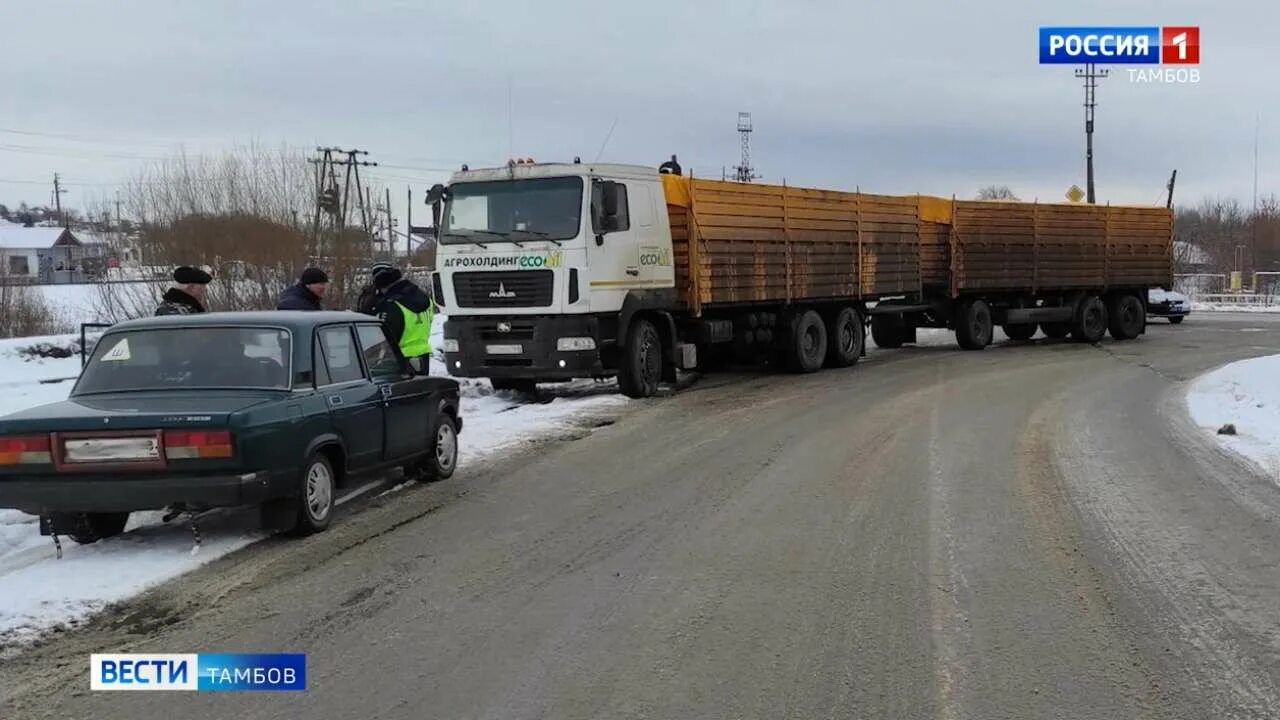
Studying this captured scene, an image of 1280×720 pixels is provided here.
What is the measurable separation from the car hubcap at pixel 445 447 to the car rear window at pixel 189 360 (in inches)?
83.2

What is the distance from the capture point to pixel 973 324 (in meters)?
22.7

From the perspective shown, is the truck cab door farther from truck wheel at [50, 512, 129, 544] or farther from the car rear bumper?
the car rear bumper

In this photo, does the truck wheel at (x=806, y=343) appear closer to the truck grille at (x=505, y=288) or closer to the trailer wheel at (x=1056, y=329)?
the truck grille at (x=505, y=288)

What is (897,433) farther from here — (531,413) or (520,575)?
(520,575)

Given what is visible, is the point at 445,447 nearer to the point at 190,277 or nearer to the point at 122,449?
the point at 190,277

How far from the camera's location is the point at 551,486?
8.36 metres

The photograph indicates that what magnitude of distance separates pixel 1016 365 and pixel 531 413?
1034 cm

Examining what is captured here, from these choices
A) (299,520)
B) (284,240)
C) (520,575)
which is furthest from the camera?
(284,240)

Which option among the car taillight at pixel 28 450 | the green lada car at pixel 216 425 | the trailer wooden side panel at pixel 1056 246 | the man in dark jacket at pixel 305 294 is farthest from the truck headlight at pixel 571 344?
the trailer wooden side panel at pixel 1056 246

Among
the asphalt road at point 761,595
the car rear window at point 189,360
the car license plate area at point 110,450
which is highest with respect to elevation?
the car rear window at point 189,360

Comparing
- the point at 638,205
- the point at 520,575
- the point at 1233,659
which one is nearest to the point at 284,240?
the point at 638,205

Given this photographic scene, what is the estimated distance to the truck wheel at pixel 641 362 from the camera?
1379cm

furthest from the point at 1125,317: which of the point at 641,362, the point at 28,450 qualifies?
the point at 28,450

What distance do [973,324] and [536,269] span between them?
13072 mm
